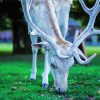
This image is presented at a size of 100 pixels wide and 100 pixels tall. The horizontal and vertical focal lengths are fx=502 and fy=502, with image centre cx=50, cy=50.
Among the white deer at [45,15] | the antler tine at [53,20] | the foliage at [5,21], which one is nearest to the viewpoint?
the antler tine at [53,20]

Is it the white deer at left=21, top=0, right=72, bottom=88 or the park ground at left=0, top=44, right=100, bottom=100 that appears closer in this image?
the park ground at left=0, top=44, right=100, bottom=100

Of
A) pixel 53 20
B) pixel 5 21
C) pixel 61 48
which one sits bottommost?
pixel 5 21

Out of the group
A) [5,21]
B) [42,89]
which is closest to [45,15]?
[42,89]

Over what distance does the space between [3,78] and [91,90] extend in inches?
110

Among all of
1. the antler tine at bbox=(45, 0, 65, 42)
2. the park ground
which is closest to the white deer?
the antler tine at bbox=(45, 0, 65, 42)

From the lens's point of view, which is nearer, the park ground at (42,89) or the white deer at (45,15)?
the park ground at (42,89)

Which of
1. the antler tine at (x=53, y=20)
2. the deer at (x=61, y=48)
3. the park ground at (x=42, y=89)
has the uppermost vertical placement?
the antler tine at (x=53, y=20)

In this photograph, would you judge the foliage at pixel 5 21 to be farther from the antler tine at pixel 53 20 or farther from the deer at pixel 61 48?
the deer at pixel 61 48

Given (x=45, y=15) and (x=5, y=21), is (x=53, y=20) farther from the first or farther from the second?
(x=5, y=21)

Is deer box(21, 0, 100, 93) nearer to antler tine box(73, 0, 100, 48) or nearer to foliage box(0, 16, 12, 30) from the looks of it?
antler tine box(73, 0, 100, 48)

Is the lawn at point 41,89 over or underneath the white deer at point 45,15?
underneath

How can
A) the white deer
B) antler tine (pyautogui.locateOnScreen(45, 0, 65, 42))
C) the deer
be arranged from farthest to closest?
the white deer < antler tine (pyautogui.locateOnScreen(45, 0, 65, 42)) < the deer

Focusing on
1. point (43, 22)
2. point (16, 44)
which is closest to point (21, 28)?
point (16, 44)

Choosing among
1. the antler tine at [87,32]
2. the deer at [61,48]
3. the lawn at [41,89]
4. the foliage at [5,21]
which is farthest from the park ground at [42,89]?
the foliage at [5,21]
